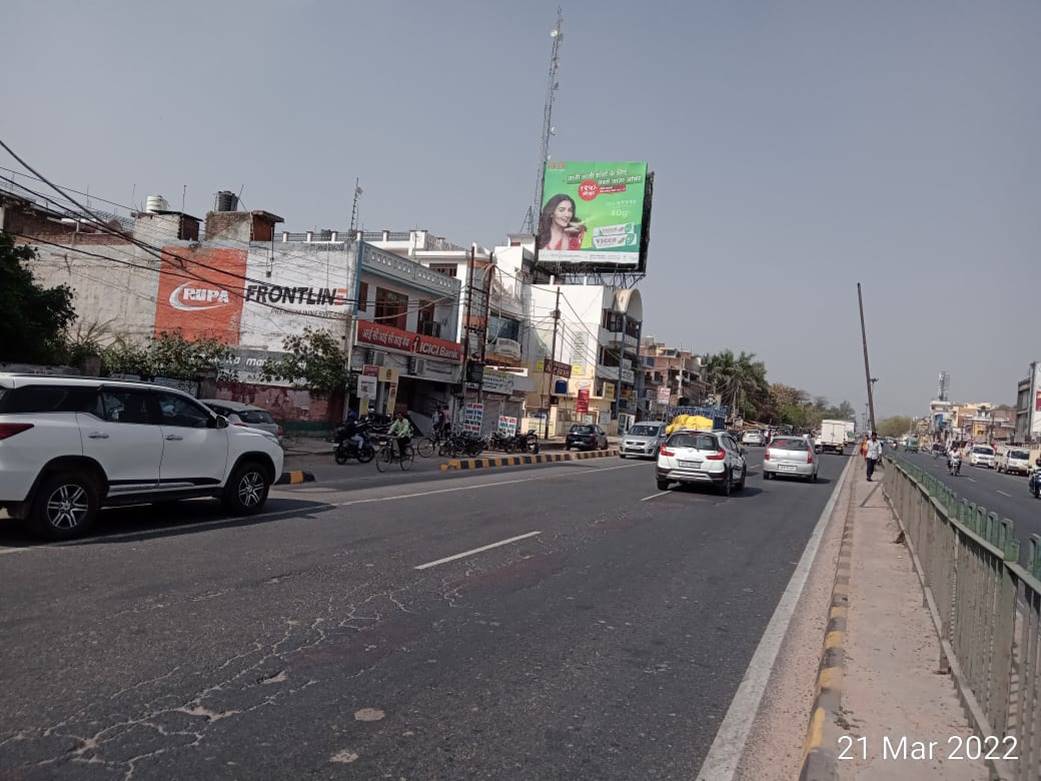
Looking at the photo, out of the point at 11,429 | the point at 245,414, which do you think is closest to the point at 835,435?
the point at 245,414

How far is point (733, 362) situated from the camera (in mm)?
86750

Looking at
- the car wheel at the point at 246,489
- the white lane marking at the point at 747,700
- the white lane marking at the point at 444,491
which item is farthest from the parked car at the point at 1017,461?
the car wheel at the point at 246,489

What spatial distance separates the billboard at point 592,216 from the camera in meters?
57.3

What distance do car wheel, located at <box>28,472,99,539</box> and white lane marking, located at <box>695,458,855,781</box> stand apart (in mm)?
7353

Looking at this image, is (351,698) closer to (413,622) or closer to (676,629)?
(413,622)

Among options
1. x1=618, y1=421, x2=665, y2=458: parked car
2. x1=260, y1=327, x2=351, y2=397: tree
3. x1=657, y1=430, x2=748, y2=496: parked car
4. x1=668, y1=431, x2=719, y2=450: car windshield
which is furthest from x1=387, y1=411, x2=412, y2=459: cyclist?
x1=618, y1=421, x2=665, y2=458: parked car

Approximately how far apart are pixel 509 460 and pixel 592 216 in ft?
114

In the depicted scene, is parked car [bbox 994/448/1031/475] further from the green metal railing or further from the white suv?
the white suv

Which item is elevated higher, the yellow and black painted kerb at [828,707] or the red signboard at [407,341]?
the red signboard at [407,341]

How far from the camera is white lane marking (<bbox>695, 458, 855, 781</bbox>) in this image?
4.17m

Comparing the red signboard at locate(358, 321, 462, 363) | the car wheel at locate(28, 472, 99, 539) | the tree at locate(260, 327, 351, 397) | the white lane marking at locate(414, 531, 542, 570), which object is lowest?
the white lane marking at locate(414, 531, 542, 570)

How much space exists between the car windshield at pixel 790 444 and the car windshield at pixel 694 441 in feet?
29.4

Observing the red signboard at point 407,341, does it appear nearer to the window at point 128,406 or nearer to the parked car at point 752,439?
the window at point 128,406

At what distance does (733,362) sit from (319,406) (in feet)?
214
